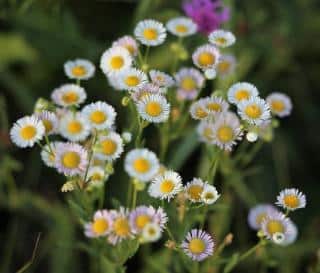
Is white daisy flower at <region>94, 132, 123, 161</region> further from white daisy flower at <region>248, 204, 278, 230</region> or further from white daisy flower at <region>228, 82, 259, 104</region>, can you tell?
white daisy flower at <region>248, 204, 278, 230</region>

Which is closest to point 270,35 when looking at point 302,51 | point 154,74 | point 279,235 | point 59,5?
point 302,51

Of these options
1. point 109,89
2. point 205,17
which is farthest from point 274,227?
point 109,89

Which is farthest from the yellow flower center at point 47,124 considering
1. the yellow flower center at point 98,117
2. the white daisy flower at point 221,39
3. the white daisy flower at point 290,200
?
the white daisy flower at point 290,200

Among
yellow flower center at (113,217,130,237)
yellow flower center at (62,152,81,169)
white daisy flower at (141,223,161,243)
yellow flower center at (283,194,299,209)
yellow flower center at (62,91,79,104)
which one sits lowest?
white daisy flower at (141,223,161,243)

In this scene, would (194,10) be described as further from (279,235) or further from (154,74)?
(279,235)

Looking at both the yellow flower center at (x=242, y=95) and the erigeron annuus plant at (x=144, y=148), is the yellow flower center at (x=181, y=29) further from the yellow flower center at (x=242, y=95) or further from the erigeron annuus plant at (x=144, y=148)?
the yellow flower center at (x=242, y=95)

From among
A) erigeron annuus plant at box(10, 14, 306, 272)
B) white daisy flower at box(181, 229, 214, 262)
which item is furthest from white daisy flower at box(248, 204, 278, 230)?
white daisy flower at box(181, 229, 214, 262)

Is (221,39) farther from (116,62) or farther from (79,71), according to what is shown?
(79,71)
